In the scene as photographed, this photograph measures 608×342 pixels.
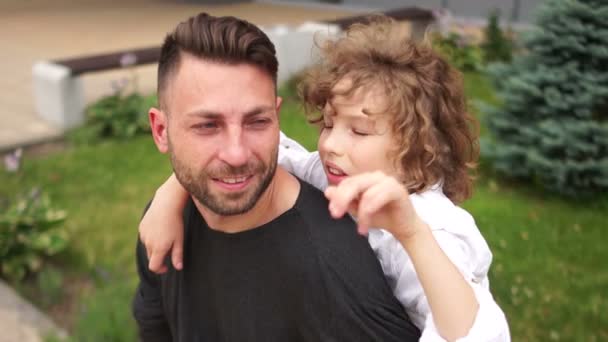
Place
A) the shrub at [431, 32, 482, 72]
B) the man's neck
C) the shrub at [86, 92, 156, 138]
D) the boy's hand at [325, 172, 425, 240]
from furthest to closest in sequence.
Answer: the shrub at [431, 32, 482, 72] < the shrub at [86, 92, 156, 138] < the man's neck < the boy's hand at [325, 172, 425, 240]

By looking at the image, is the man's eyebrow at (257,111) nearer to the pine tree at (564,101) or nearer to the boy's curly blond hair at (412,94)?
the boy's curly blond hair at (412,94)

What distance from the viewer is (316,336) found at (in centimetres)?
169

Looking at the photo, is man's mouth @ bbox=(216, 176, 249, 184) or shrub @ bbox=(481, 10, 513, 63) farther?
shrub @ bbox=(481, 10, 513, 63)

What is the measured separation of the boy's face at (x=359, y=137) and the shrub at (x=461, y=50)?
7704 mm

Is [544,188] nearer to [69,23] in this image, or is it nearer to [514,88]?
[514,88]

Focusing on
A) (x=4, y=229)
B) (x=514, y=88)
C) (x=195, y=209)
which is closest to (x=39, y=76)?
(x=4, y=229)

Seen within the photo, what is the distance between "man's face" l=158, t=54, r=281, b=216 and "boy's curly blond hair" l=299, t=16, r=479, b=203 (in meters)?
0.36

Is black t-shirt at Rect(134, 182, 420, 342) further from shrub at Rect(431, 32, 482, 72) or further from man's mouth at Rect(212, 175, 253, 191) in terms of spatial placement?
shrub at Rect(431, 32, 482, 72)

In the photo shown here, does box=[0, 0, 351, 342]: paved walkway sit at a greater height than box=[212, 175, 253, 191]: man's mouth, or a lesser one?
lesser

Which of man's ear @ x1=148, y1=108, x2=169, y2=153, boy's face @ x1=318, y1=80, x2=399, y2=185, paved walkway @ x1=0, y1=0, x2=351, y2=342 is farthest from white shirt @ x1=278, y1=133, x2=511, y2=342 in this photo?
paved walkway @ x1=0, y1=0, x2=351, y2=342

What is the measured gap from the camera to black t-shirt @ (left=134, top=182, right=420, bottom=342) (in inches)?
64.0

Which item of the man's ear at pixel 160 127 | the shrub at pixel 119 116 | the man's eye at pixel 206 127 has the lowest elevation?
the shrub at pixel 119 116

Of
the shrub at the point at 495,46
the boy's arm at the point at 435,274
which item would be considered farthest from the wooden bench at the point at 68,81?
the boy's arm at the point at 435,274

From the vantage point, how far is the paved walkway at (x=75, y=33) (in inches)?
307
